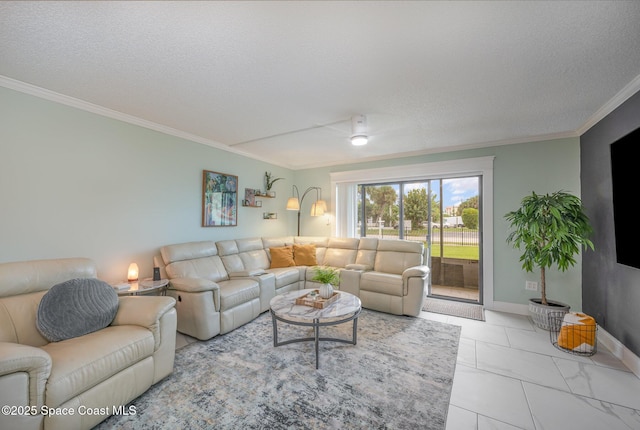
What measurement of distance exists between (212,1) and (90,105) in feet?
7.16

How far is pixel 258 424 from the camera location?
1652mm

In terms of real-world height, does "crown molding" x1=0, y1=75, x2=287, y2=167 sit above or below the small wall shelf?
above

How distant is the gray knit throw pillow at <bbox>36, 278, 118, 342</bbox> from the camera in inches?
70.6

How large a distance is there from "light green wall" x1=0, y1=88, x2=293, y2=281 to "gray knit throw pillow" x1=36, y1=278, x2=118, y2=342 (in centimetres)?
78

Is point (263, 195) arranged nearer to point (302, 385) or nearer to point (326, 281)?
point (326, 281)

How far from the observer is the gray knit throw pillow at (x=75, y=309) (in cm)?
179

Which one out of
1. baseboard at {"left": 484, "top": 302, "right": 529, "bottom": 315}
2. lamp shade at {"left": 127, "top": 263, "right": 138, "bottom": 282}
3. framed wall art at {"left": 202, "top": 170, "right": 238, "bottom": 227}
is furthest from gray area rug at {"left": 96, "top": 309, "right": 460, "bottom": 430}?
framed wall art at {"left": 202, "top": 170, "right": 238, "bottom": 227}

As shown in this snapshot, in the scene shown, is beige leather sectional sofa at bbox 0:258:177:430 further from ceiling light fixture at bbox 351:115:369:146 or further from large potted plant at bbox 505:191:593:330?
large potted plant at bbox 505:191:593:330

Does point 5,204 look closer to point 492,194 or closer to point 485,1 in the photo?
point 485,1

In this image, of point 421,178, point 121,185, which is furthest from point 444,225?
point 121,185

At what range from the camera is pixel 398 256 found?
407cm

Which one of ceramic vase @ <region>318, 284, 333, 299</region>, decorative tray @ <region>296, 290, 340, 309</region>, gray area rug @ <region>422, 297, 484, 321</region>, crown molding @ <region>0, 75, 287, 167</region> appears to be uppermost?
crown molding @ <region>0, 75, 287, 167</region>

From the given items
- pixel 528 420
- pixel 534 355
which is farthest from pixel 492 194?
pixel 528 420

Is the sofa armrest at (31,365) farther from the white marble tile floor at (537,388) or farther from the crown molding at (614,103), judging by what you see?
the crown molding at (614,103)
